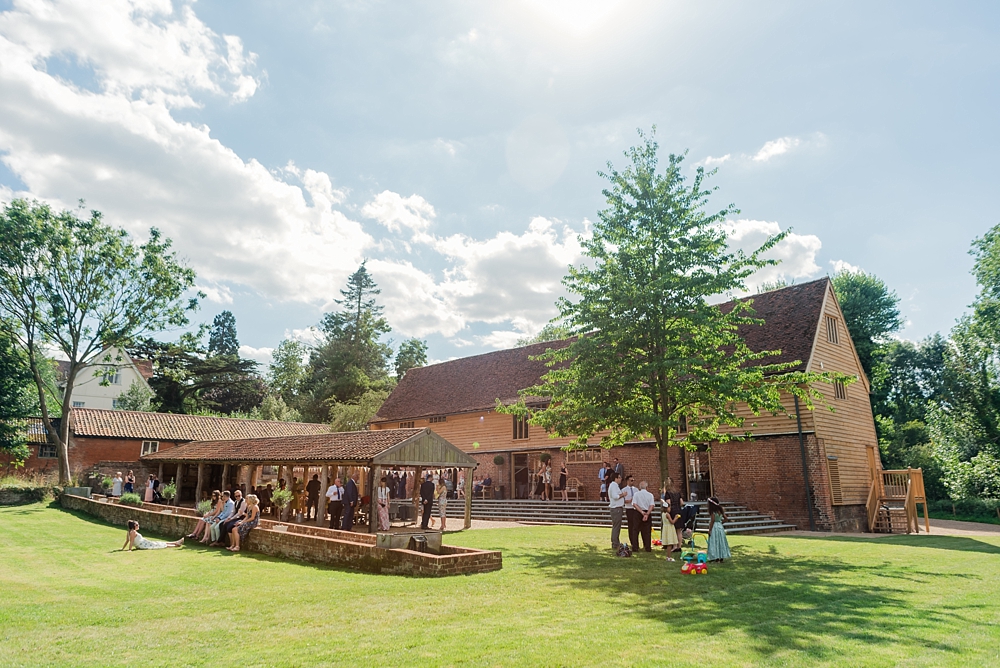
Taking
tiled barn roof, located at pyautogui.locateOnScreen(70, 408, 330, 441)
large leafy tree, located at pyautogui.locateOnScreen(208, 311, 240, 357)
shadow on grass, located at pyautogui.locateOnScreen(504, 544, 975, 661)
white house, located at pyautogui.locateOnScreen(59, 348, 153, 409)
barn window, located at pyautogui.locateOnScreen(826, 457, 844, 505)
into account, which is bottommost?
shadow on grass, located at pyautogui.locateOnScreen(504, 544, 975, 661)

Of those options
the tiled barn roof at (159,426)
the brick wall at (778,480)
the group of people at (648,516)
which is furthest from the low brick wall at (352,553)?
the tiled barn roof at (159,426)

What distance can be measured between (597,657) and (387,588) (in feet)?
14.7

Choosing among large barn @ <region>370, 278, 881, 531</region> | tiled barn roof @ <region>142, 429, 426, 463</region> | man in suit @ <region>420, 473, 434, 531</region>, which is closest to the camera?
tiled barn roof @ <region>142, 429, 426, 463</region>

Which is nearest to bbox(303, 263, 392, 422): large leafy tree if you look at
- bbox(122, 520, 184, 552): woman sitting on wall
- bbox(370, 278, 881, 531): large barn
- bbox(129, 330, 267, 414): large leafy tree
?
bbox(129, 330, 267, 414): large leafy tree

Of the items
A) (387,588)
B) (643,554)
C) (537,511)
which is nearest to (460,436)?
(537,511)

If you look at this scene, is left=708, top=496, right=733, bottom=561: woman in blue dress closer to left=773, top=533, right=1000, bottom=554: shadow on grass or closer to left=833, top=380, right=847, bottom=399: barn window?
left=773, top=533, right=1000, bottom=554: shadow on grass

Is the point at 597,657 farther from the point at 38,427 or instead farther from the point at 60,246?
the point at 38,427

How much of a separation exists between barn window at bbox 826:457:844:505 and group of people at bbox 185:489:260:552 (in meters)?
18.7

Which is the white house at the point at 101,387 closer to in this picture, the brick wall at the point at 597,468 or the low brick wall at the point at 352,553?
the brick wall at the point at 597,468

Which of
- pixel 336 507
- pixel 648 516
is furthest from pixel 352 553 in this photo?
pixel 648 516

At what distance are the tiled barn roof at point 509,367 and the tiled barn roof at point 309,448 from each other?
5676 mm

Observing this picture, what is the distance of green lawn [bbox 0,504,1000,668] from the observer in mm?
5719

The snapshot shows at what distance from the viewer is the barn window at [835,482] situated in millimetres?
21281

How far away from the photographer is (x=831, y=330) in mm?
24484
